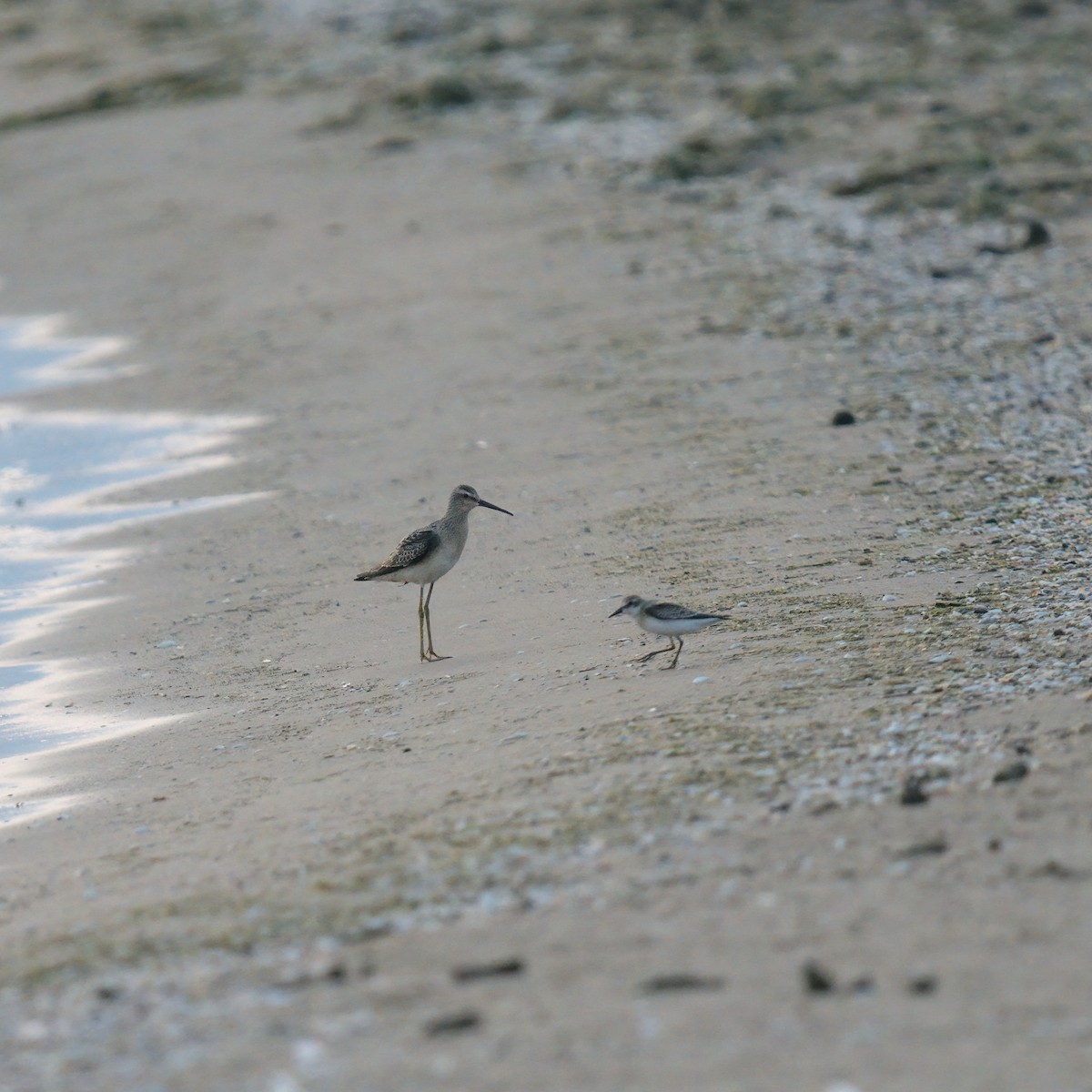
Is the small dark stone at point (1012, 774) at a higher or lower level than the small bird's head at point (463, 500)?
higher

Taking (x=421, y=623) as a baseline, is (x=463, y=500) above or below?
above

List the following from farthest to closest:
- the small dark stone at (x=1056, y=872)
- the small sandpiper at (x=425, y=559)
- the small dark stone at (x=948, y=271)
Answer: the small dark stone at (x=948, y=271) → the small sandpiper at (x=425, y=559) → the small dark stone at (x=1056, y=872)

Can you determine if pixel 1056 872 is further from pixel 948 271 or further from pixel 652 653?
pixel 948 271

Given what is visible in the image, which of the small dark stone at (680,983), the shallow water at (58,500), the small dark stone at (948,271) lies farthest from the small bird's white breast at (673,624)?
the small dark stone at (948,271)

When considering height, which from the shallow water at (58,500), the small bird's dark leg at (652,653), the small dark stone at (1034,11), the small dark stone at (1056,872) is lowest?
the shallow water at (58,500)

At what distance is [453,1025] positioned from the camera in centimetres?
453

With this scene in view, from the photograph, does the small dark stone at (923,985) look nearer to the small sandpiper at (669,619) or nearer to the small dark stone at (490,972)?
the small dark stone at (490,972)

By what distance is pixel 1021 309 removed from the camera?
39.9ft

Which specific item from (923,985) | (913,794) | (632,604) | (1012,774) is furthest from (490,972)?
(632,604)

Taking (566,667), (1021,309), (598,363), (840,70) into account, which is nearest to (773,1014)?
(566,667)

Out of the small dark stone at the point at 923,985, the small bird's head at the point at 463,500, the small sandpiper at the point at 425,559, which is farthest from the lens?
the small bird's head at the point at 463,500

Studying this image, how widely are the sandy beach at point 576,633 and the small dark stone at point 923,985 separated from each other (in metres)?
0.02

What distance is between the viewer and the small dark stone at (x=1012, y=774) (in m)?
5.55

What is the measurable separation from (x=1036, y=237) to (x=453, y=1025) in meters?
10.5
